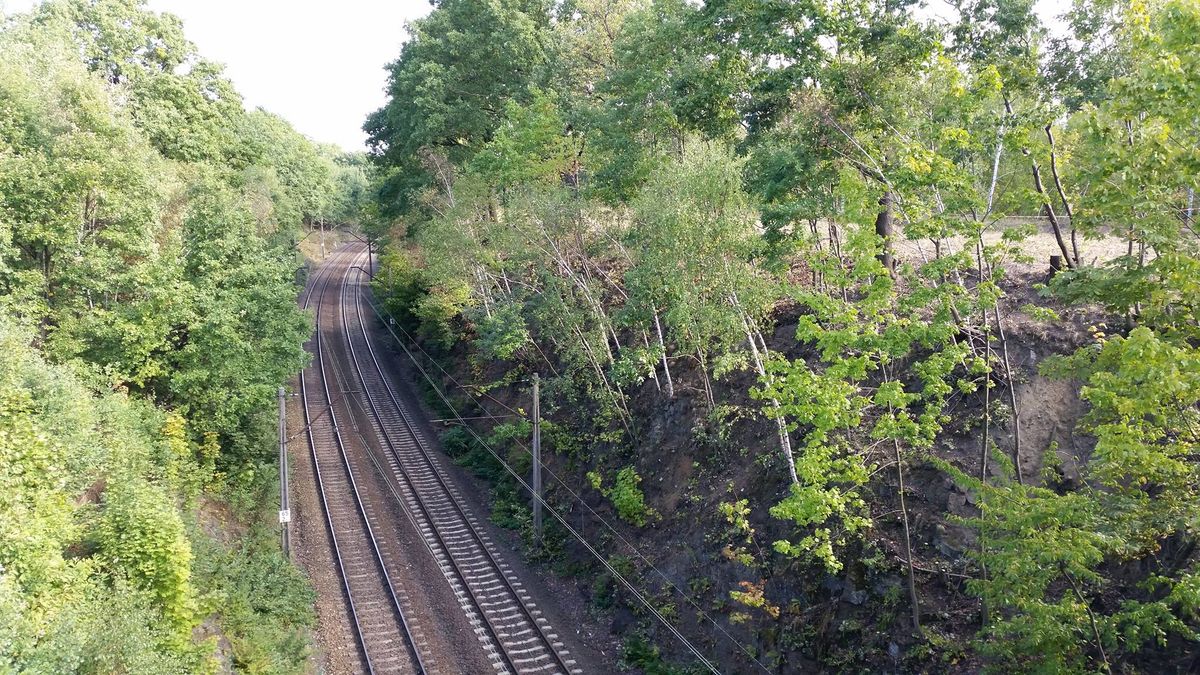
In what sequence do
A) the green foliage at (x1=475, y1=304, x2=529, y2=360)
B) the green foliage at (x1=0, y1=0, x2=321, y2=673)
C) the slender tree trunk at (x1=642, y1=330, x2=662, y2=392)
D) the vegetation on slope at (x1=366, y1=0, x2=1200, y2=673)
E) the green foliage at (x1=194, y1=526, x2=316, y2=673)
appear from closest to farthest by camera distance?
the vegetation on slope at (x1=366, y1=0, x2=1200, y2=673), the green foliage at (x1=0, y1=0, x2=321, y2=673), the green foliage at (x1=194, y1=526, x2=316, y2=673), the slender tree trunk at (x1=642, y1=330, x2=662, y2=392), the green foliage at (x1=475, y1=304, x2=529, y2=360)

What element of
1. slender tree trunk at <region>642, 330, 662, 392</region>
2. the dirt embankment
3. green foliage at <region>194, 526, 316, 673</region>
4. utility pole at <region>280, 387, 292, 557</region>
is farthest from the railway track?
slender tree trunk at <region>642, 330, 662, 392</region>

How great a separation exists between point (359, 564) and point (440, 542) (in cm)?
253

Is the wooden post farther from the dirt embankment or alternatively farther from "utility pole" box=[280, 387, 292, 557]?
the dirt embankment

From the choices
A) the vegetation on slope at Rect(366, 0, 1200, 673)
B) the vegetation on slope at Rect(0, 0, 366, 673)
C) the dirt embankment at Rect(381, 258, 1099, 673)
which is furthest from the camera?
the dirt embankment at Rect(381, 258, 1099, 673)

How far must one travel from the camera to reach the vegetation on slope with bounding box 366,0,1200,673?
362 inches

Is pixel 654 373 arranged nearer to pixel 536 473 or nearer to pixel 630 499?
pixel 630 499

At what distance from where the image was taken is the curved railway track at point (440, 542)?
734 inches

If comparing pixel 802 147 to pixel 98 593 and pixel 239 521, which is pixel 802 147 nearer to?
pixel 98 593

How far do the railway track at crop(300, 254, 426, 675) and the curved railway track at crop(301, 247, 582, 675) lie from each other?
0.06m

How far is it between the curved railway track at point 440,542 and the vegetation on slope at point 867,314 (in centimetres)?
185

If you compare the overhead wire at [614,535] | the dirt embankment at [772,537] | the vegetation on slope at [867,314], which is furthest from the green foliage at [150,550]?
the vegetation on slope at [867,314]

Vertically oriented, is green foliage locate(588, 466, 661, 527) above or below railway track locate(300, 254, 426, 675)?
above

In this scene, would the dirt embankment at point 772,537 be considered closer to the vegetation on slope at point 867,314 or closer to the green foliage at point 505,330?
the vegetation on slope at point 867,314

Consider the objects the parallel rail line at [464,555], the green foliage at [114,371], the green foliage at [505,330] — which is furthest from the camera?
the green foliage at [505,330]
